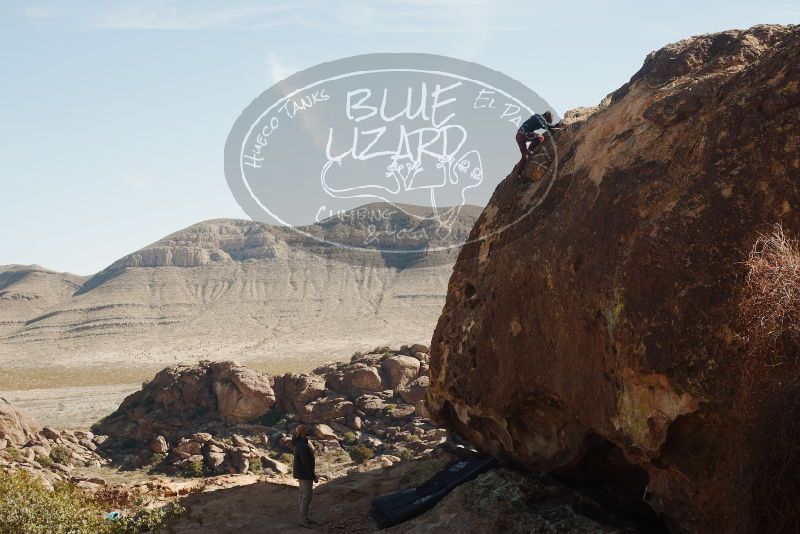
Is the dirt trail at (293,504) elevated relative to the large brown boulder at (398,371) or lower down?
elevated

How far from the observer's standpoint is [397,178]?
1288 centimetres

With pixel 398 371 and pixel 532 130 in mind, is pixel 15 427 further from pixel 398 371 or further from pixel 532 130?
pixel 532 130

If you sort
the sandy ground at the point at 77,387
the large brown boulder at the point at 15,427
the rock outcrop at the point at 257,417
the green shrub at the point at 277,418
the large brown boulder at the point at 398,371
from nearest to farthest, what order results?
the large brown boulder at the point at 15,427 → the rock outcrop at the point at 257,417 → the green shrub at the point at 277,418 → the large brown boulder at the point at 398,371 → the sandy ground at the point at 77,387

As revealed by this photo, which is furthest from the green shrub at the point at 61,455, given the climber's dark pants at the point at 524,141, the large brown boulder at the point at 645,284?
the climber's dark pants at the point at 524,141

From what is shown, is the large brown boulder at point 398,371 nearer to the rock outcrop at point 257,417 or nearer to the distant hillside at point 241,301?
the rock outcrop at point 257,417

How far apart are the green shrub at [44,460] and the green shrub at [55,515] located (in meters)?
10.9

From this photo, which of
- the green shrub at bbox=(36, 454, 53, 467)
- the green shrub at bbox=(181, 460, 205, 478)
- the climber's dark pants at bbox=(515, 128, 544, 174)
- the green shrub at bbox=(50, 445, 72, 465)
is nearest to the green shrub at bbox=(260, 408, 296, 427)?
the green shrub at bbox=(181, 460, 205, 478)

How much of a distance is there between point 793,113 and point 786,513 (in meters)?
3.97

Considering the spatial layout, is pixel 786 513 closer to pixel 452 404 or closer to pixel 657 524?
pixel 657 524

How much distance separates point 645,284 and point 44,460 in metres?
19.8

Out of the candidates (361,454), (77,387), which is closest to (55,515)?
(361,454)

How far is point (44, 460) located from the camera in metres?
21.7

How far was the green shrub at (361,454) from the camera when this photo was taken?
21.9m

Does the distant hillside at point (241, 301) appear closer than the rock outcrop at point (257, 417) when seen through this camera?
No
